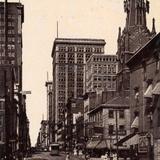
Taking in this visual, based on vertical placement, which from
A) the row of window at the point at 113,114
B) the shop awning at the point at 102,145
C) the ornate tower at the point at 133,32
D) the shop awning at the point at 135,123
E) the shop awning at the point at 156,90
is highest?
the ornate tower at the point at 133,32

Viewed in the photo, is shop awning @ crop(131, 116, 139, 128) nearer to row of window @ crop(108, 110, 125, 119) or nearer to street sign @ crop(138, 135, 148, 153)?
street sign @ crop(138, 135, 148, 153)

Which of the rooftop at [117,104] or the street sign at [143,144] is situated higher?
the rooftop at [117,104]

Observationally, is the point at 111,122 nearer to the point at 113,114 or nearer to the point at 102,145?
the point at 113,114

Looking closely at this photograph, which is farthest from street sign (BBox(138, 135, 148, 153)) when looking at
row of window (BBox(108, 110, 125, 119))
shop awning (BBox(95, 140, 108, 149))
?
shop awning (BBox(95, 140, 108, 149))

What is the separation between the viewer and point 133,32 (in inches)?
4769

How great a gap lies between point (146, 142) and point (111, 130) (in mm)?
36953

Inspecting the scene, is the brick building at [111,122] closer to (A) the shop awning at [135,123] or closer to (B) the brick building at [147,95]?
(B) the brick building at [147,95]

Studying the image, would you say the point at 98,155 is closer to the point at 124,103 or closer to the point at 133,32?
the point at 124,103

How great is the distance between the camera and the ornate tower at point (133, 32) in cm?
11912

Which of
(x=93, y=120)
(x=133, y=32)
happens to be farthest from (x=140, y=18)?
(x=93, y=120)

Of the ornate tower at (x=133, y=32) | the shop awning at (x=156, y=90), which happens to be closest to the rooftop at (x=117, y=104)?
the ornate tower at (x=133, y=32)

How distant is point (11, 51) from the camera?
180750mm

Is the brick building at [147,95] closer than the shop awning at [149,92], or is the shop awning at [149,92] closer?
the brick building at [147,95]

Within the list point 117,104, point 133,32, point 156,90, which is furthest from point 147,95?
point 133,32
